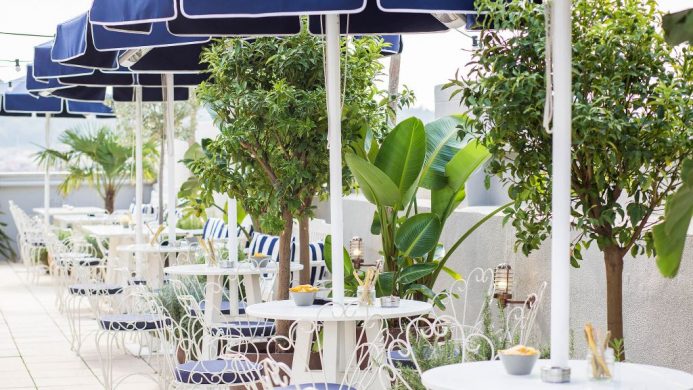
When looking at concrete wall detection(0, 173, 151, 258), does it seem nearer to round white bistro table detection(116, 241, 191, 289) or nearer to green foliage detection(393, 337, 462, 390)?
round white bistro table detection(116, 241, 191, 289)

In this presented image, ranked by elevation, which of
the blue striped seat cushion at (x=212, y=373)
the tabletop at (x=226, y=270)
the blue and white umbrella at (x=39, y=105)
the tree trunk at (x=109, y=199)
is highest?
the blue and white umbrella at (x=39, y=105)

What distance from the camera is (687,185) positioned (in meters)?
2.67

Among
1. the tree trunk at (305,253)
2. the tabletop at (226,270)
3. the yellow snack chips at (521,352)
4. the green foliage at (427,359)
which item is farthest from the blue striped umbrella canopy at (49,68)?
the yellow snack chips at (521,352)

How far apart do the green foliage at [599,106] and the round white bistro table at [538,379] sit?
1.07m

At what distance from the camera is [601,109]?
→ 4168mm

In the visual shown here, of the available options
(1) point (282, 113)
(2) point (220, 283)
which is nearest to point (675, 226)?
(1) point (282, 113)

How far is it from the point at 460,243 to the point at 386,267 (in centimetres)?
52

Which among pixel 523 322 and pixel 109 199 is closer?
pixel 523 322

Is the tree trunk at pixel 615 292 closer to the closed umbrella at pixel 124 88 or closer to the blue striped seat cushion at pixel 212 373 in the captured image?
the blue striped seat cushion at pixel 212 373

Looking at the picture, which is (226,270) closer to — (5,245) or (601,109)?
(601,109)

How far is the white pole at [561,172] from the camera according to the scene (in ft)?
10.9

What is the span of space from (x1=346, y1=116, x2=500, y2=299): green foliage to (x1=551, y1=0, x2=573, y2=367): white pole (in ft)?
9.39

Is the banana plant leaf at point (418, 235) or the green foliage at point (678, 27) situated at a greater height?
the green foliage at point (678, 27)

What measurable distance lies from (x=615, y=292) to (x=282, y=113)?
7.38 ft
